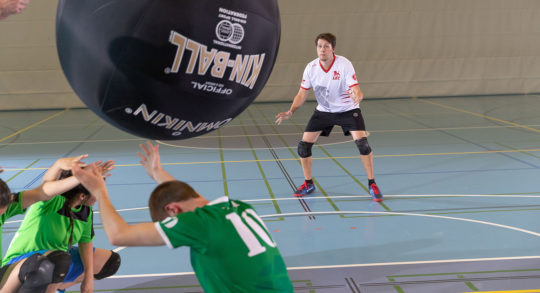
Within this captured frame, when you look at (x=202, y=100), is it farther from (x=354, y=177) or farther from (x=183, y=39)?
(x=354, y=177)

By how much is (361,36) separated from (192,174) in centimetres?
1091

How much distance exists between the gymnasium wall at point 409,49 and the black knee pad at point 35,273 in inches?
539

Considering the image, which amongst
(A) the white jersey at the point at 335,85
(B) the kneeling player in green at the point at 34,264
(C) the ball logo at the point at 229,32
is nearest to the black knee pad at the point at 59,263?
(B) the kneeling player in green at the point at 34,264

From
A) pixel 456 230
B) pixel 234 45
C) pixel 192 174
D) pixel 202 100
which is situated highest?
pixel 234 45

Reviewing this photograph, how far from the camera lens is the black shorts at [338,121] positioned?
5988 mm

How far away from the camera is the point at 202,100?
6.10 feet

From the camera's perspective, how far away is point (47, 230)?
3.23 meters

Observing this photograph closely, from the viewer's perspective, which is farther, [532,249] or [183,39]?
[532,249]

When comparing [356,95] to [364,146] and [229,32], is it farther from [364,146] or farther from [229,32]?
[229,32]

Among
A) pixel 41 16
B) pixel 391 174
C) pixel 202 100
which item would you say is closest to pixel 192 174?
pixel 391 174

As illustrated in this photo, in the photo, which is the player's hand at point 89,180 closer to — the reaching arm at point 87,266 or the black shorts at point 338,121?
the reaching arm at point 87,266

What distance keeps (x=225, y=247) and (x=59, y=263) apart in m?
1.50

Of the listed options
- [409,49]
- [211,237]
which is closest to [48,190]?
[211,237]

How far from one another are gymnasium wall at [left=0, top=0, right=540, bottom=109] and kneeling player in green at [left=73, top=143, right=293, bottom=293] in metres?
14.5
